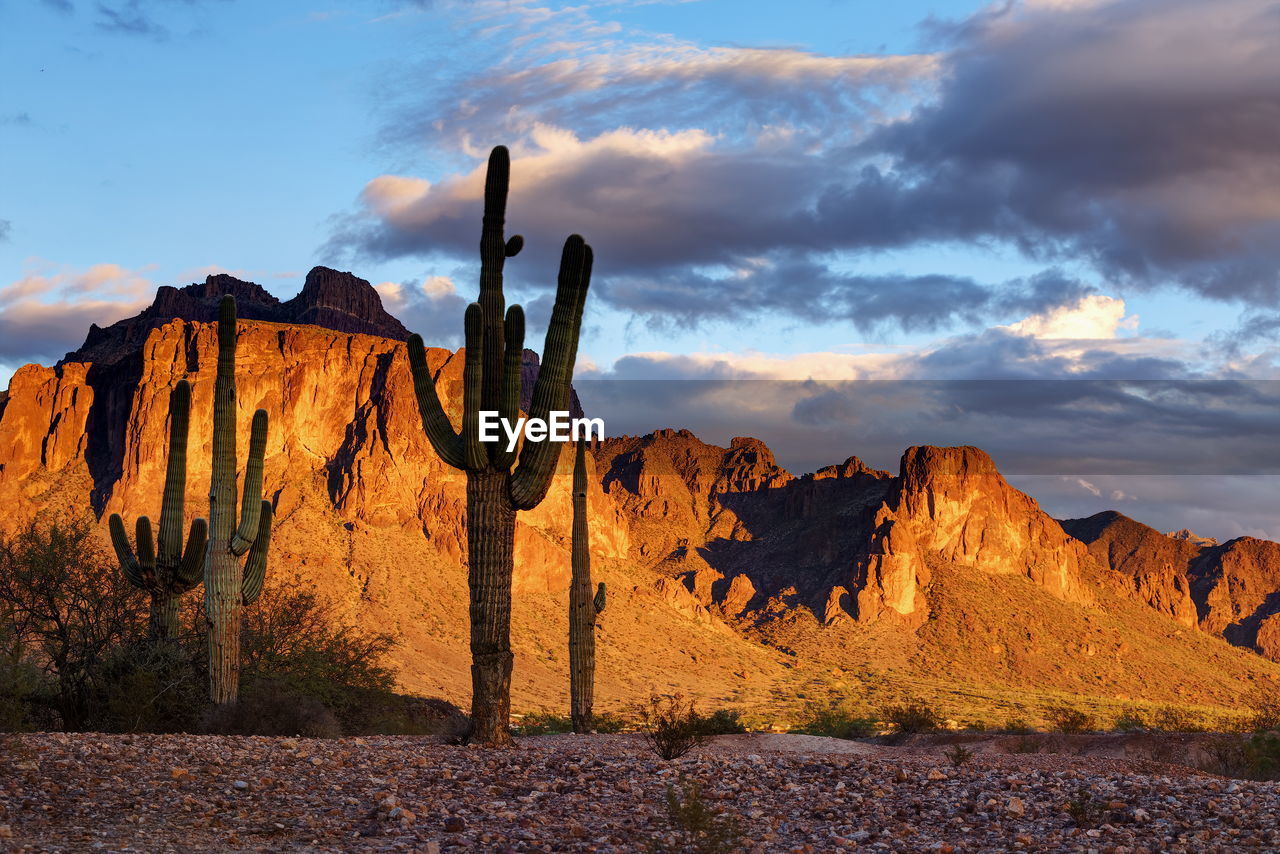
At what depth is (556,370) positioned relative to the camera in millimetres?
18141

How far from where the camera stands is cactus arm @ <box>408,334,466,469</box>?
17.8 metres

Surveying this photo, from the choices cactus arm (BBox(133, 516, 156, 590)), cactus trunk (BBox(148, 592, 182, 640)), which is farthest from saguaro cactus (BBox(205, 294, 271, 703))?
cactus arm (BBox(133, 516, 156, 590))

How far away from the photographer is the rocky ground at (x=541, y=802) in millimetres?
10141

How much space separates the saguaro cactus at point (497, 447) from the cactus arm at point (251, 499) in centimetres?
646

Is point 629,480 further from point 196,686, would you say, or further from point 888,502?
point 196,686

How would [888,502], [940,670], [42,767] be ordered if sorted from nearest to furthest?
1. [42,767]
2. [940,670]
3. [888,502]

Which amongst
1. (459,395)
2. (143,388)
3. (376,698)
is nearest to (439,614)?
(459,395)

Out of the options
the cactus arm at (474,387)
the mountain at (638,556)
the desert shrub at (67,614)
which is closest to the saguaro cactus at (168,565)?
the desert shrub at (67,614)

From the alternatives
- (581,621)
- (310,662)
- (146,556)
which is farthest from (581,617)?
(146,556)

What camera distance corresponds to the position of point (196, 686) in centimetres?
2153

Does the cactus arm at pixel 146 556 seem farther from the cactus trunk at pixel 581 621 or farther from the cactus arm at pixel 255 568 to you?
the cactus trunk at pixel 581 621

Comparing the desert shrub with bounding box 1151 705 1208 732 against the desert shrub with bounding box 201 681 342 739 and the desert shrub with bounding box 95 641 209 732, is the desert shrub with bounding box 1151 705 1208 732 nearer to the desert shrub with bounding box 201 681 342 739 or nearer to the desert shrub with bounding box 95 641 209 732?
the desert shrub with bounding box 201 681 342 739

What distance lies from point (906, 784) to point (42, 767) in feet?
32.8

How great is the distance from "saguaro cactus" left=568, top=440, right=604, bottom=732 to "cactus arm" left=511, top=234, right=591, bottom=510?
30.7 feet
